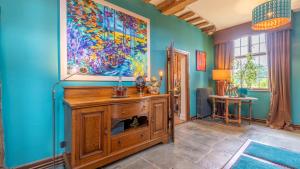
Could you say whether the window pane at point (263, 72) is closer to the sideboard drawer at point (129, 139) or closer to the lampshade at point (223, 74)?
the lampshade at point (223, 74)

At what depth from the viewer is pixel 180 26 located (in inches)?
160

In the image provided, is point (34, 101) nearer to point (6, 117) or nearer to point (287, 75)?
point (6, 117)

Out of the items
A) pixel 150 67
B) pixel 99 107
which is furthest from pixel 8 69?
pixel 150 67

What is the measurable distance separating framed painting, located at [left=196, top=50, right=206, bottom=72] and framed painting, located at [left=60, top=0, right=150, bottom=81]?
2242 millimetres

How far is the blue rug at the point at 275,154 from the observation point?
6.79 ft

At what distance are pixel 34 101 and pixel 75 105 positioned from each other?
0.74 m

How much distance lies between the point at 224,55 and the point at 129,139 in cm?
449

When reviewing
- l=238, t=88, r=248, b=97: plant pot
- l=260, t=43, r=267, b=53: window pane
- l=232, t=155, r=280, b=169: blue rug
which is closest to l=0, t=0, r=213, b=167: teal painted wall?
l=232, t=155, r=280, b=169: blue rug

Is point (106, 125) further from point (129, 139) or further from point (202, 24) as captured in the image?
point (202, 24)

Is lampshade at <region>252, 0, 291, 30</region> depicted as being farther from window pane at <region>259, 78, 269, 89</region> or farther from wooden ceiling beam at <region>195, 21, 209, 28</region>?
window pane at <region>259, 78, 269, 89</region>

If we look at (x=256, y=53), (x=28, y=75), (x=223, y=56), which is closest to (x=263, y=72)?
(x=256, y=53)

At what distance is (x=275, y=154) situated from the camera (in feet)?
7.56

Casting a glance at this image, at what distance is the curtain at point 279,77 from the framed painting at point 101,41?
3.54 m

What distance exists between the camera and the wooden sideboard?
169 centimetres
